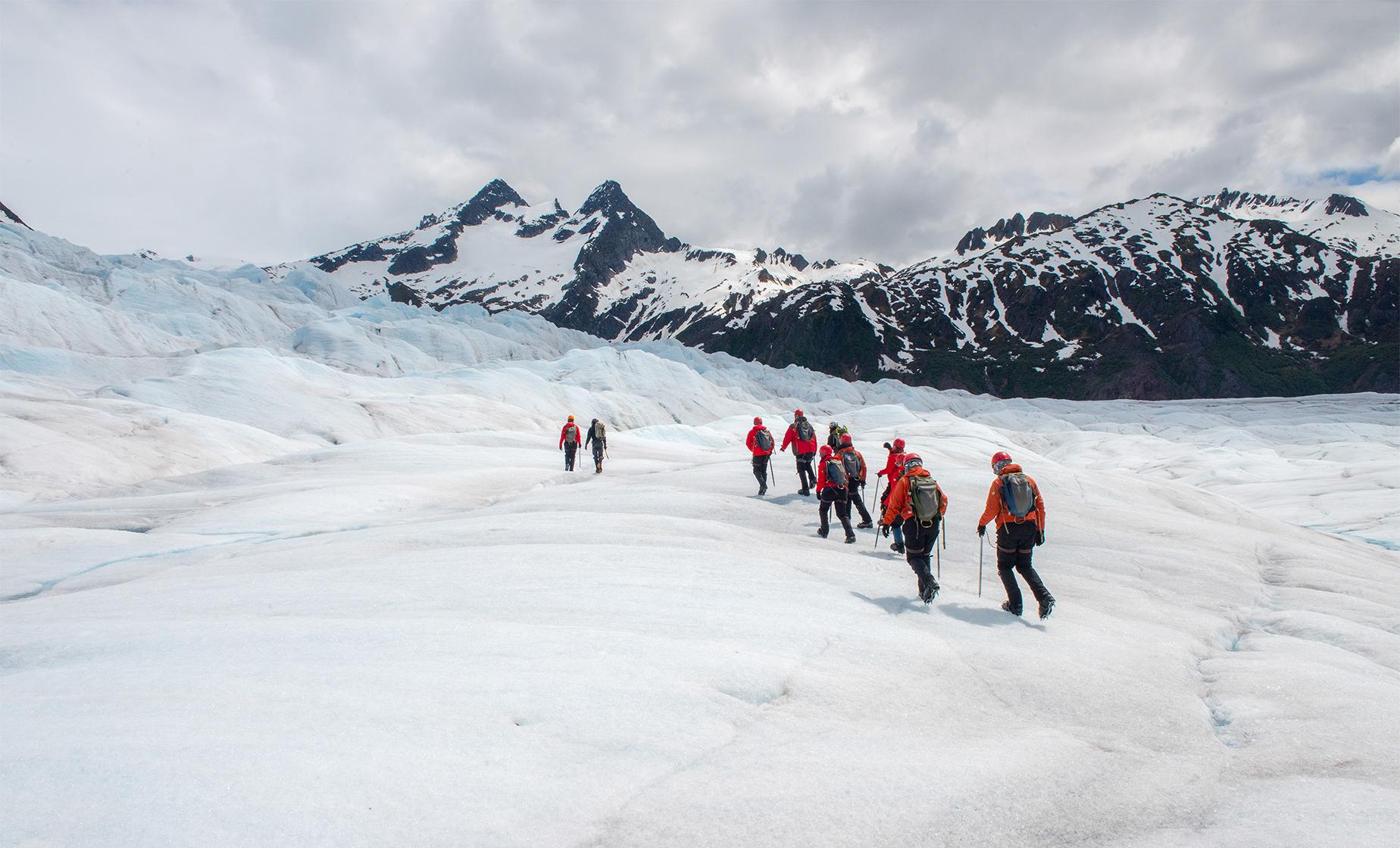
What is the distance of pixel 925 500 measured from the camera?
981cm

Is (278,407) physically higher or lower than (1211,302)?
lower

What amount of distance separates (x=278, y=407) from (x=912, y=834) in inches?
1757

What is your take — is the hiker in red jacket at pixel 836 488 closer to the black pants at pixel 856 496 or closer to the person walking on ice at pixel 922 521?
the black pants at pixel 856 496

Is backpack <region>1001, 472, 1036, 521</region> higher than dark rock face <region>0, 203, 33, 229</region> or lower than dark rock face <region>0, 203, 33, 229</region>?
lower

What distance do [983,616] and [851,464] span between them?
425cm

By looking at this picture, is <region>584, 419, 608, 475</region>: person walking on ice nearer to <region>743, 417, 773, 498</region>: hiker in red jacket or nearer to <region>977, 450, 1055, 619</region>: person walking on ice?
<region>743, 417, 773, 498</region>: hiker in red jacket

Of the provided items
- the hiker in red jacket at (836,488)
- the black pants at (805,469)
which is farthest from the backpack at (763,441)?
the hiker in red jacket at (836,488)

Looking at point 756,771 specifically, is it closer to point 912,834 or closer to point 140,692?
point 912,834

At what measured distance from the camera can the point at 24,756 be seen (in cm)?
451

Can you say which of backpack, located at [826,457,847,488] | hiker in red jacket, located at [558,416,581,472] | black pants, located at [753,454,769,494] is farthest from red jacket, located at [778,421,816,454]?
hiker in red jacket, located at [558,416,581,472]

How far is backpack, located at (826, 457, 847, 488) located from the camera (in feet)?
42.9

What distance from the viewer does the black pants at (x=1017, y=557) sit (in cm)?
937

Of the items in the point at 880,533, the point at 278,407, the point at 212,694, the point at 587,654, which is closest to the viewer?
the point at 212,694

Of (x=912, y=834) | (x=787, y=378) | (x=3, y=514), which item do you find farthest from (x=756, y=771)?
(x=787, y=378)
